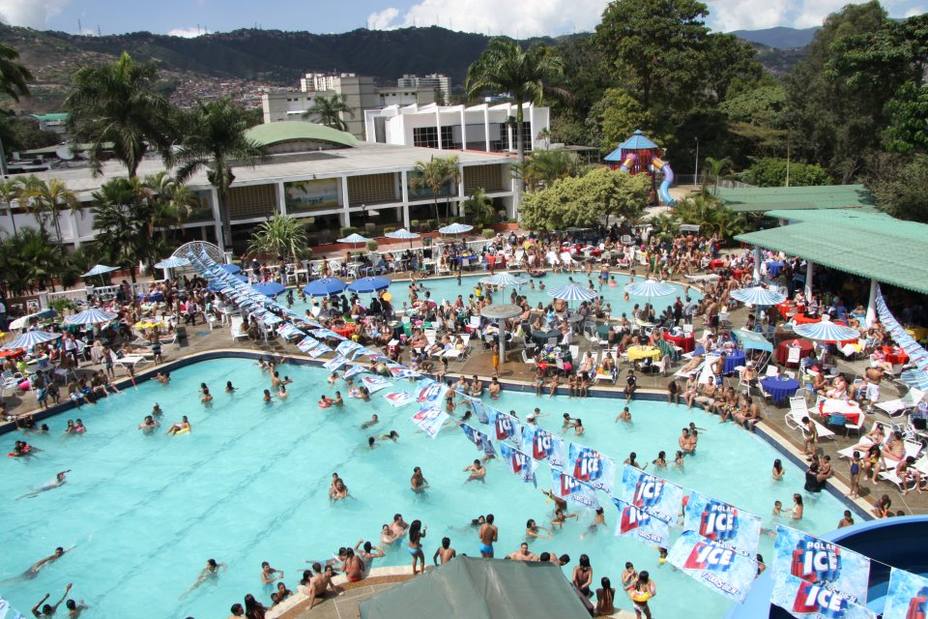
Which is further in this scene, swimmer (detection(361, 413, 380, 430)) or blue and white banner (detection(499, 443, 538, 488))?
swimmer (detection(361, 413, 380, 430))

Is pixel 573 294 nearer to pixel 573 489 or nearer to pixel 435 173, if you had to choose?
pixel 573 489

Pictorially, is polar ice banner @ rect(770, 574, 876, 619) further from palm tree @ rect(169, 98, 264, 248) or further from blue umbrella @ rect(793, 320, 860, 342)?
palm tree @ rect(169, 98, 264, 248)

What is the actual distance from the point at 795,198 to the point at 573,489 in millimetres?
24503

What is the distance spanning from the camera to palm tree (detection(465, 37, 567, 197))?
37.4 meters

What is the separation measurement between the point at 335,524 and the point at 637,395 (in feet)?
25.2

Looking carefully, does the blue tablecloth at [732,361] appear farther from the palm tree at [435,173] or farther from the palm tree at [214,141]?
the palm tree at [214,141]

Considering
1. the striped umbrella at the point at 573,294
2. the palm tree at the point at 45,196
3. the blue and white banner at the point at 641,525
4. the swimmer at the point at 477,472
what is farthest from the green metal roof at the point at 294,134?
the blue and white banner at the point at 641,525

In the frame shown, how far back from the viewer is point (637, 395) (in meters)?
17.2

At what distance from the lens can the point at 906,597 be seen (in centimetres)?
653

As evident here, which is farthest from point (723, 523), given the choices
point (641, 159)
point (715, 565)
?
point (641, 159)

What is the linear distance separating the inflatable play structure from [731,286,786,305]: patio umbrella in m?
21.6

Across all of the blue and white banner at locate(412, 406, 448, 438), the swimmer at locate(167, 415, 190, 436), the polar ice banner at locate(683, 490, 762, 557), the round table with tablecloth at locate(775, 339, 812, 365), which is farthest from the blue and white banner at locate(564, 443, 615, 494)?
the swimmer at locate(167, 415, 190, 436)

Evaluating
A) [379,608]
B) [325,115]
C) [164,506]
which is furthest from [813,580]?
[325,115]

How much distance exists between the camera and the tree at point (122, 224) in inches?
1136
